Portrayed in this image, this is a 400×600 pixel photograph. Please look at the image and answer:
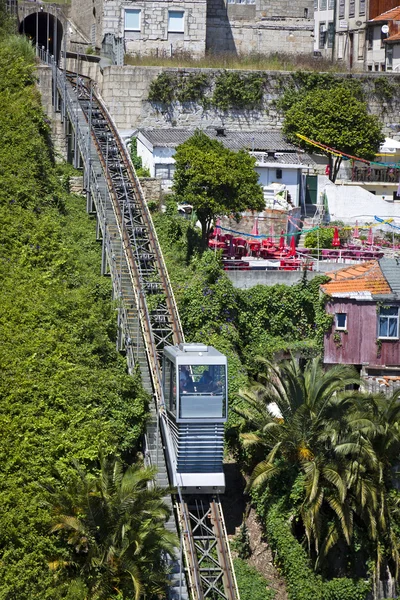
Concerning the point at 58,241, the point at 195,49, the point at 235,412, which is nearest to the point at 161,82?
the point at 195,49

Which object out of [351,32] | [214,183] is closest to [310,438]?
[214,183]

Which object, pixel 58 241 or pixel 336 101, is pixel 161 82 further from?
pixel 58 241

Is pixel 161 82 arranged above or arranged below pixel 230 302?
above

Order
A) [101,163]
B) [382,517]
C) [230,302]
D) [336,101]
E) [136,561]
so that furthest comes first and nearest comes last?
[336,101] → [101,163] → [230,302] → [382,517] → [136,561]

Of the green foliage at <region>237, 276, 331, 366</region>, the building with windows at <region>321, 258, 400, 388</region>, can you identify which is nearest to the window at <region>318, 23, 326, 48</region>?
the green foliage at <region>237, 276, 331, 366</region>

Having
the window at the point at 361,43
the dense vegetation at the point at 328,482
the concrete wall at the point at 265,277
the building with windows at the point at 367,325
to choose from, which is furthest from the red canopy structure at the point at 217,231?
the window at the point at 361,43

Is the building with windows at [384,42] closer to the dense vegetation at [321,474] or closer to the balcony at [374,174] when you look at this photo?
the balcony at [374,174]
